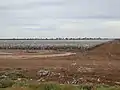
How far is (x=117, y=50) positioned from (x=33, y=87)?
154ft

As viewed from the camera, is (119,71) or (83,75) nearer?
(83,75)

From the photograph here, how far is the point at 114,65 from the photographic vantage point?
4462cm

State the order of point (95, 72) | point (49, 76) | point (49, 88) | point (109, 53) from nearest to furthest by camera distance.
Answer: point (49, 88), point (49, 76), point (95, 72), point (109, 53)

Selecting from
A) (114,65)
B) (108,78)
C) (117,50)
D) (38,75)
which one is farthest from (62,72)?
(117,50)

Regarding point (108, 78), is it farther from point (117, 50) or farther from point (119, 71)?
point (117, 50)

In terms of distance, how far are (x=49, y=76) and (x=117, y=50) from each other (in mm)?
29195

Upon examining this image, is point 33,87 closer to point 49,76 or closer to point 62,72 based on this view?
point 49,76

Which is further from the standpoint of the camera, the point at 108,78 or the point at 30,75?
the point at 30,75

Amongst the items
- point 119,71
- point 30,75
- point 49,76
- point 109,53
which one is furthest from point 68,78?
point 109,53

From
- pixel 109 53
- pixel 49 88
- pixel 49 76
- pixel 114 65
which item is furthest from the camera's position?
pixel 109 53

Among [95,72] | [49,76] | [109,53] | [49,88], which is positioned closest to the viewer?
[49,88]

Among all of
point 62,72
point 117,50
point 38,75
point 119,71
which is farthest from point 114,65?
point 117,50

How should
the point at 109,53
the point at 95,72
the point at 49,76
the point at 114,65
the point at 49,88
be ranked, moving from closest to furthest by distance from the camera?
1. the point at 49,88
2. the point at 49,76
3. the point at 95,72
4. the point at 114,65
5. the point at 109,53

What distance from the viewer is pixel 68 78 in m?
33.1
